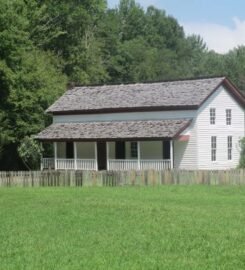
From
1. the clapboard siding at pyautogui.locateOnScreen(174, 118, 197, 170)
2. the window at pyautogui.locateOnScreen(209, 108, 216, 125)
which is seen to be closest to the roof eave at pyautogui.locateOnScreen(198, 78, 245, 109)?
the window at pyautogui.locateOnScreen(209, 108, 216, 125)

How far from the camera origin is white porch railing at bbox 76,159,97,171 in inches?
1830

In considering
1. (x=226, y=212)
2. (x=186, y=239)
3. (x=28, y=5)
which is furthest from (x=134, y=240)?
(x=28, y=5)

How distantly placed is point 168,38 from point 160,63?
2928cm

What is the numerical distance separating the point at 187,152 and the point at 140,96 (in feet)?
18.3

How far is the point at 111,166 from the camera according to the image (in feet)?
150

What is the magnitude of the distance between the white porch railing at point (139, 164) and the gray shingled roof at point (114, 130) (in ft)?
5.91

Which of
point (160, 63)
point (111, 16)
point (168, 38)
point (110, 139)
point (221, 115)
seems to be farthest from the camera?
point (168, 38)

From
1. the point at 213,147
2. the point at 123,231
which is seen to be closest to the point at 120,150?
the point at 213,147

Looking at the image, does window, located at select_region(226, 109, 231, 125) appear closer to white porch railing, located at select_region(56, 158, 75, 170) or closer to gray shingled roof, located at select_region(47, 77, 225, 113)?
gray shingled roof, located at select_region(47, 77, 225, 113)

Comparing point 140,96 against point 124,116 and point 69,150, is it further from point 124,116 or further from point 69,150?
point 69,150

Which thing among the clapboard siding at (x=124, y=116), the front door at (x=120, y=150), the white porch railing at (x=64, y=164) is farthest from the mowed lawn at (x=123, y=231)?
the front door at (x=120, y=150)

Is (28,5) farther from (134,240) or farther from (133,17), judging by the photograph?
(133,17)

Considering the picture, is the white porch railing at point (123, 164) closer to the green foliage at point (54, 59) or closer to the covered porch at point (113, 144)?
the covered porch at point (113, 144)

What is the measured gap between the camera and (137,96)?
1873 inches
